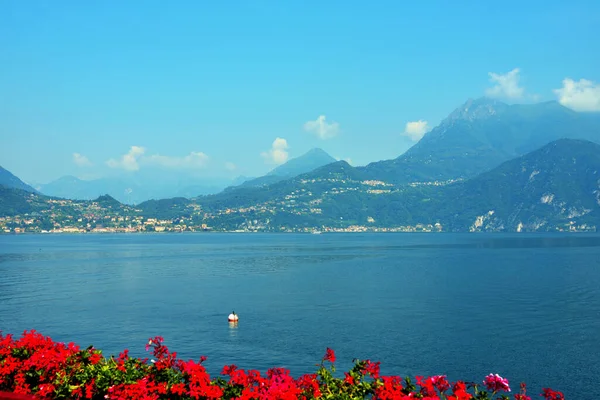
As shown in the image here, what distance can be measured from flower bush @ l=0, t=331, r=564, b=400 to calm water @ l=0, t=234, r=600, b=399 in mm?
35167

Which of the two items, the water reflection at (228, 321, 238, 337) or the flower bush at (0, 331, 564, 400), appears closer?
the flower bush at (0, 331, 564, 400)

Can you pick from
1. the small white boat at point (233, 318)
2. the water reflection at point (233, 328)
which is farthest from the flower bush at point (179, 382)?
the small white boat at point (233, 318)

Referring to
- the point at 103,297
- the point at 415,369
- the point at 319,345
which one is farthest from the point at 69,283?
the point at 415,369

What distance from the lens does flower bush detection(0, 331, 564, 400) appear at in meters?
14.7

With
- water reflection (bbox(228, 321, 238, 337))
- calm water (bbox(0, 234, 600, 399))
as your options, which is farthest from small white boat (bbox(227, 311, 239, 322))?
calm water (bbox(0, 234, 600, 399))

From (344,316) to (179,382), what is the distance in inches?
2705

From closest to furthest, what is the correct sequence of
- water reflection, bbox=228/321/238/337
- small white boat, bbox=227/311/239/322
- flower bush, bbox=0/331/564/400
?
flower bush, bbox=0/331/564/400, water reflection, bbox=228/321/238/337, small white boat, bbox=227/311/239/322

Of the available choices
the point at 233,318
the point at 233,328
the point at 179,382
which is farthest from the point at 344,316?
the point at 179,382

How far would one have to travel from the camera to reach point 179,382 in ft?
56.0

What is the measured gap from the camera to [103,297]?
10600 centimetres

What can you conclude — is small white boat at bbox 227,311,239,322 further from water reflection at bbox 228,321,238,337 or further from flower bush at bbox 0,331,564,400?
flower bush at bbox 0,331,564,400

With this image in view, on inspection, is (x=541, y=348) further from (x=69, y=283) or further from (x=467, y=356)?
(x=69, y=283)

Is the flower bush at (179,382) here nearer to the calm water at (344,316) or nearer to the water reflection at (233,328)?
the calm water at (344,316)

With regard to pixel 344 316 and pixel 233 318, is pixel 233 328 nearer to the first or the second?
pixel 233 318
